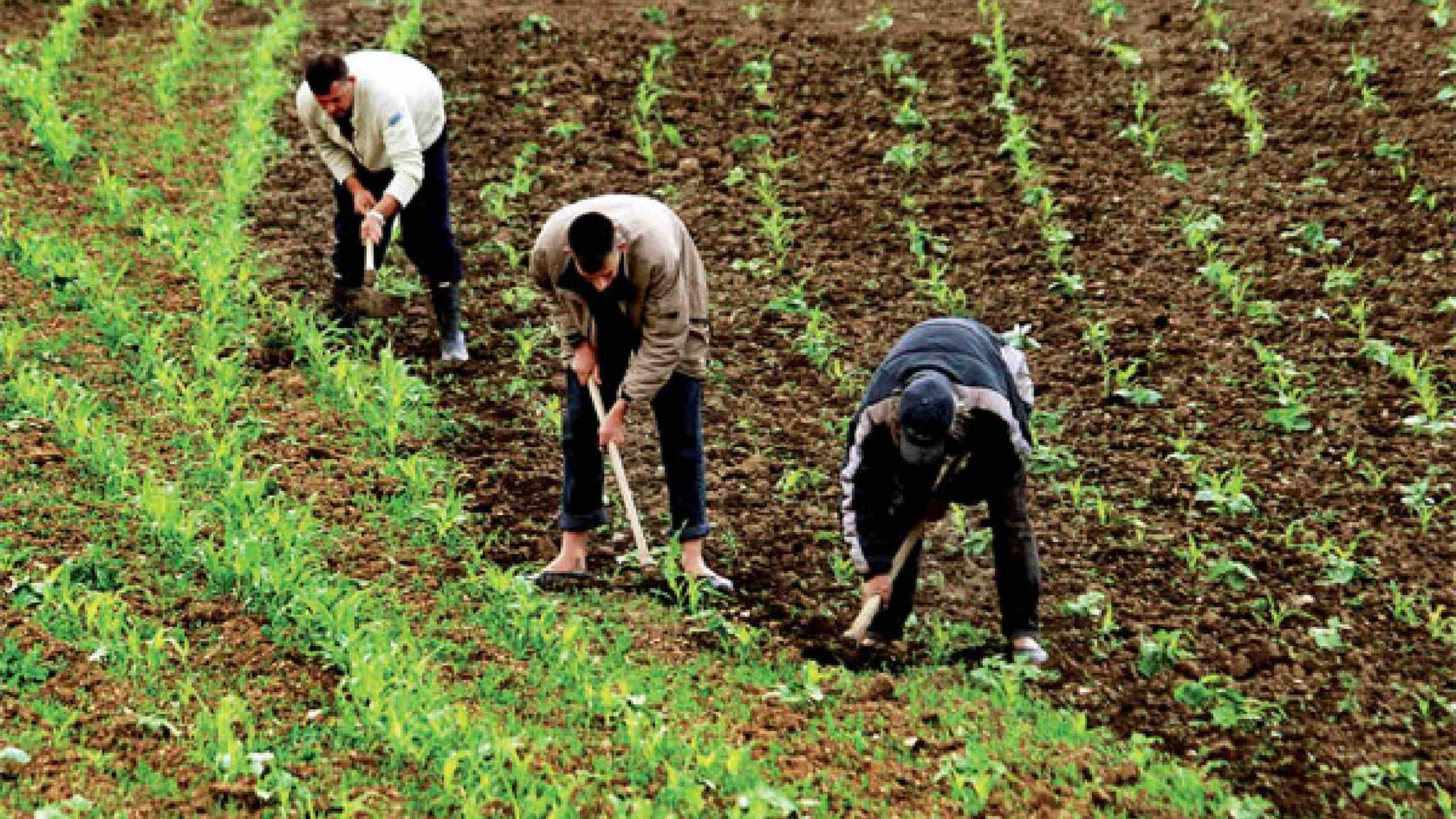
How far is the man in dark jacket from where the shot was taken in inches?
207

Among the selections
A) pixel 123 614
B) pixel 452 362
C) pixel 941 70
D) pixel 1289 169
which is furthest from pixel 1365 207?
pixel 123 614

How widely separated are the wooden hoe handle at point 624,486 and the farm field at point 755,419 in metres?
0.16

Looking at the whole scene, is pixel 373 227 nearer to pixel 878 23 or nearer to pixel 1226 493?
pixel 1226 493

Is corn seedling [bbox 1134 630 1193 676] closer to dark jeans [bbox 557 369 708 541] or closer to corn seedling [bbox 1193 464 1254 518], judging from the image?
corn seedling [bbox 1193 464 1254 518]

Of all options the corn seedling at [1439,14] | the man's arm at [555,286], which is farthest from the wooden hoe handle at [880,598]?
the corn seedling at [1439,14]

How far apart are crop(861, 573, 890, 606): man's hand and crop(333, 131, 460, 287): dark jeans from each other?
3.34m

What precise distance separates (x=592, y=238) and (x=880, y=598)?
1.63 metres

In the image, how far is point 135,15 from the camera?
40.0 feet

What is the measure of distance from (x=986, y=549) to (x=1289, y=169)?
4084 mm

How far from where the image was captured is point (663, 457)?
6.51 meters

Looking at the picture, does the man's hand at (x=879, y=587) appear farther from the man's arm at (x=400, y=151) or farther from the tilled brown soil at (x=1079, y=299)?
the man's arm at (x=400, y=151)

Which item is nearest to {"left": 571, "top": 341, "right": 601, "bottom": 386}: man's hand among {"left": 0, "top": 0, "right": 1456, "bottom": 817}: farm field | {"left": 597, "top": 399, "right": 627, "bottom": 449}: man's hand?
{"left": 597, "top": 399, "right": 627, "bottom": 449}: man's hand

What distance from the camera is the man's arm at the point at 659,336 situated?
600 centimetres

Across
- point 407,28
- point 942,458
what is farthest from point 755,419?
point 407,28
